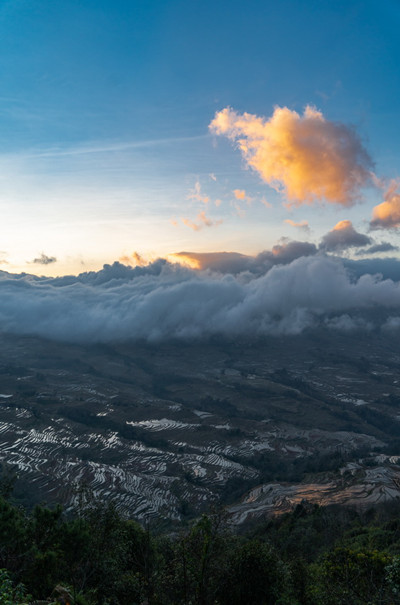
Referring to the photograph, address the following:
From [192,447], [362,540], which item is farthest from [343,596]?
[192,447]

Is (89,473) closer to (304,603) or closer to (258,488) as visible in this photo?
(258,488)

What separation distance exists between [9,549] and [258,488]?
8922cm

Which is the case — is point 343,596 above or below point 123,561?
above

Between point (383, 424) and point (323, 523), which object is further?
point (383, 424)

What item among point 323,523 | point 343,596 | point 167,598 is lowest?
point 323,523

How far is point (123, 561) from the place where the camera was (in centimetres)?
2948

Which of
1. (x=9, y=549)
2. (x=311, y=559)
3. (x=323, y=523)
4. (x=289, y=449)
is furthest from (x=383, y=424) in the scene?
(x=9, y=549)

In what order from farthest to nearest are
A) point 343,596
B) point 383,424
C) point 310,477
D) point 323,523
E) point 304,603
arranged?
point 383,424
point 310,477
point 323,523
point 304,603
point 343,596

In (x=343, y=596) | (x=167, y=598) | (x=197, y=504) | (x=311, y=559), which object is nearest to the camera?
(x=343, y=596)

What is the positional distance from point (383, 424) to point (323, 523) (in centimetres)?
14818

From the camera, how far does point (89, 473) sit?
108625 millimetres

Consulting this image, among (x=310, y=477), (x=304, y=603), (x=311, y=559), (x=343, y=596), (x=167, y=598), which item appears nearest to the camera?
(x=343, y=596)

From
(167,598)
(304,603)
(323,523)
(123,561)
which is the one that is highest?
(167,598)

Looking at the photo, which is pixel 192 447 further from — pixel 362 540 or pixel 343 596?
pixel 343 596
